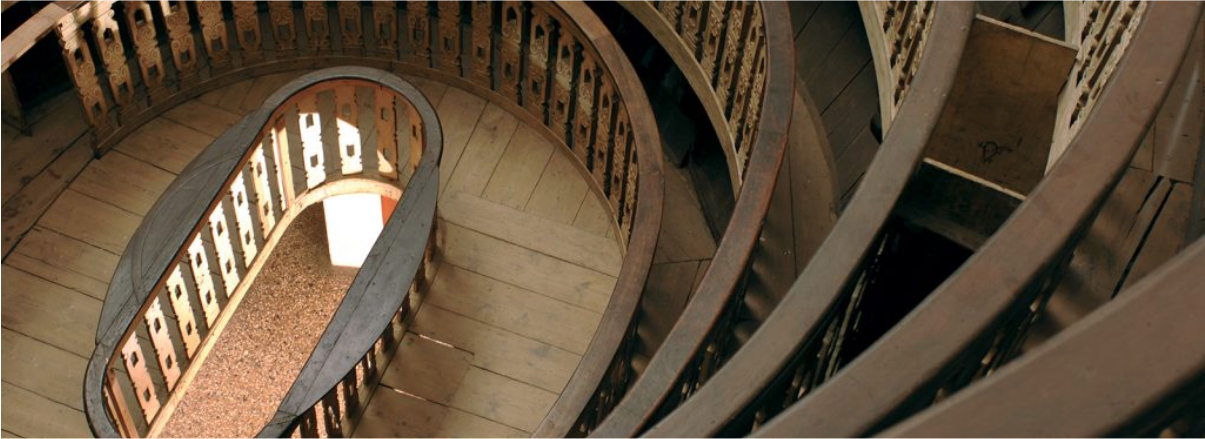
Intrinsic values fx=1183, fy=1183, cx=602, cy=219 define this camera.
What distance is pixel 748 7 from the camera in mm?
3990

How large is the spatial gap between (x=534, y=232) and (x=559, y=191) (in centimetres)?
25

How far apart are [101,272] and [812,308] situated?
348 cm

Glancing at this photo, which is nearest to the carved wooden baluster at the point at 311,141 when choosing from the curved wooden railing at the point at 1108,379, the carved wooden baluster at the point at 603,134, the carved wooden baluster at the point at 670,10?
the carved wooden baluster at the point at 603,134

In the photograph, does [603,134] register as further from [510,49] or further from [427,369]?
[427,369]

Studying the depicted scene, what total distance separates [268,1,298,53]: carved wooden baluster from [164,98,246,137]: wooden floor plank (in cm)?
38

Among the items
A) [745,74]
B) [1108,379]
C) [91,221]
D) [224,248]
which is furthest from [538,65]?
[1108,379]

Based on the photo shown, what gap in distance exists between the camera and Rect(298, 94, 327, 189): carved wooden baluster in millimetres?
4824

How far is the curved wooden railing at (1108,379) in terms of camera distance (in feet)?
4.22

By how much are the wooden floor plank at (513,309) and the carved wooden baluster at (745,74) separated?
3.39ft

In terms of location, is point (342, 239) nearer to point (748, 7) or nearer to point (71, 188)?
point (71, 188)

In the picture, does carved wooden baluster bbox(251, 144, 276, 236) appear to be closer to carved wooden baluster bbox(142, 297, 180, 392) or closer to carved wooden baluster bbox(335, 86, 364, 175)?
carved wooden baluster bbox(335, 86, 364, 175)

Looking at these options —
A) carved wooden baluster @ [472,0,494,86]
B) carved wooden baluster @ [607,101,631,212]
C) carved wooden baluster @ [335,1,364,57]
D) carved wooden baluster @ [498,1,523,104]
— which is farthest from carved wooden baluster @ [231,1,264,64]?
carved wooden baluster @ [607,101,631,212]

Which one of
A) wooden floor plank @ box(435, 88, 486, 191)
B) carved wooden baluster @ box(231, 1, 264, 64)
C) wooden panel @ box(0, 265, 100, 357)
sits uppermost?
carved wooden baluster @ box(231, 1, 264, 64)

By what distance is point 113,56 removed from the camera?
4.77m
